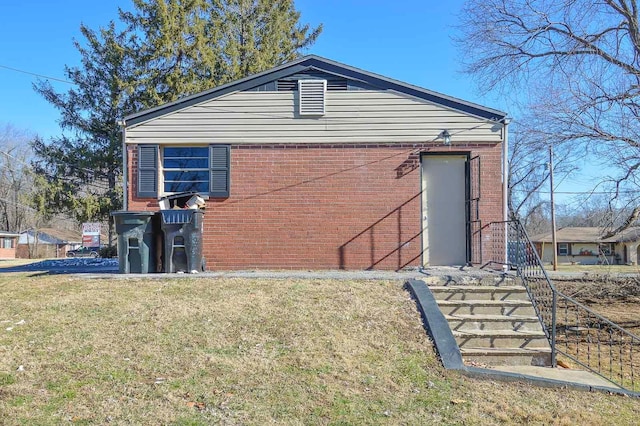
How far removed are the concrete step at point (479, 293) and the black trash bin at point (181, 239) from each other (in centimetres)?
433

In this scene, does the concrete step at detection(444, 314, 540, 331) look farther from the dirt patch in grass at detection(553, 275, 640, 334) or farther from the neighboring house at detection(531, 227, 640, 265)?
the neighboring house at detection(531, 227, 640, 265)

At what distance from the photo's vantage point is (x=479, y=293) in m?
7.94

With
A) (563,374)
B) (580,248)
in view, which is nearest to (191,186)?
(563,374)

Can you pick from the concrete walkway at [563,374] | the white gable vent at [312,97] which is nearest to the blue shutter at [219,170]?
the white gable vent at [312,97]

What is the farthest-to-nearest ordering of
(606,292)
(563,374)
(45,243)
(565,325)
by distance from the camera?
(45,243) < (606,292) < (565,325) < (563,374)

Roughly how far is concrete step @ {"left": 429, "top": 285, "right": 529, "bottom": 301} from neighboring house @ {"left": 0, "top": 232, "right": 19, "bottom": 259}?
49.0m

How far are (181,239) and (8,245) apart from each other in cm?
4874

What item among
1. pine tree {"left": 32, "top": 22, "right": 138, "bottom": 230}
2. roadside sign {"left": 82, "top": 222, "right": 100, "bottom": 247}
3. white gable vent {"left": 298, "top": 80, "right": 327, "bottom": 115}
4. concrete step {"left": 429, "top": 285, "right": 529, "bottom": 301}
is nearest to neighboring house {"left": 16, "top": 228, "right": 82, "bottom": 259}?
roadside sign {"left": 82, "top": 222, "right": 100, "bottom": 247}

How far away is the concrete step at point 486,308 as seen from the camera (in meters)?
7.60

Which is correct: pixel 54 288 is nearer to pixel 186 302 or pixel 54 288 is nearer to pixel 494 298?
pixel 186 302

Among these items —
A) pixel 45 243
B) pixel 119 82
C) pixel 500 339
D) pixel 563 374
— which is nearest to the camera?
pixel 563 374

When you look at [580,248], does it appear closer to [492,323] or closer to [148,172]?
[492,323]

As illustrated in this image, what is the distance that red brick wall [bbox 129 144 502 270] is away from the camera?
10.4 m

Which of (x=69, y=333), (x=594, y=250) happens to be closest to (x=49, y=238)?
(x=594, y=250)
